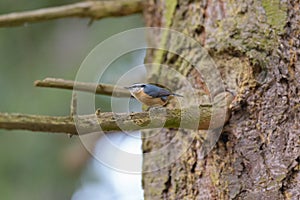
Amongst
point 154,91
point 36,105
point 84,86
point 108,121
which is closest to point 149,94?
point 154,91

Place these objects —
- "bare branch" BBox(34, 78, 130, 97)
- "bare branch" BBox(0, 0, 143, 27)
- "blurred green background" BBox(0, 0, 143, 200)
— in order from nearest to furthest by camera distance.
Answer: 1. "bare branch" BBox(34, 78, 130, 97)
2. "bare branch" BBox(0, 0, 143, 27)
3. "blurred green background" BBox(0, 0, 143, 200)

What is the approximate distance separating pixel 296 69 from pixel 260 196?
361 millimetres

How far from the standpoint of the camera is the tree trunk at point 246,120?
4.96 ft

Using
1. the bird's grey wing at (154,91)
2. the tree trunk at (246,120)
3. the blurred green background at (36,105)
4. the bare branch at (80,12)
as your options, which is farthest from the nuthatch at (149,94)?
the blurred green background at (36,105)

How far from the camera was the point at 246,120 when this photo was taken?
1570 millimetres

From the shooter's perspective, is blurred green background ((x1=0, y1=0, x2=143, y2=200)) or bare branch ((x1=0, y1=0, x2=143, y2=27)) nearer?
bare branch ((x1=0, y1=0, x2=143, y2=27))

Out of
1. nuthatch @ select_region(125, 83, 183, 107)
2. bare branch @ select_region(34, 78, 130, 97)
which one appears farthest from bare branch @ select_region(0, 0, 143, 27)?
nuthatch @ select_region(125, 83, 183, 107)

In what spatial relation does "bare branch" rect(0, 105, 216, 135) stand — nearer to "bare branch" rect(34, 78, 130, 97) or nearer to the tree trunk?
the tree trunk

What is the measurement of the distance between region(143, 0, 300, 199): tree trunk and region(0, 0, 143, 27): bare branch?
48 centimetres

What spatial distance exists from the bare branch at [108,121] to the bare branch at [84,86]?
0.28m

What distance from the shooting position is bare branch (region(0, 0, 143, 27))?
6.64 feet

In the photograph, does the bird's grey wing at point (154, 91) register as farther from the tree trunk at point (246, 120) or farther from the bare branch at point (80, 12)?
the bare branch at point (80, 12)

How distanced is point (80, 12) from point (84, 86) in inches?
21.6

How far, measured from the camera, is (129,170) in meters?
1.75
